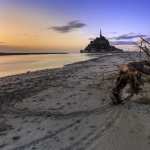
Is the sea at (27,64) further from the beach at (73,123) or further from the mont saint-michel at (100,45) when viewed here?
the mont saint-michel at (100,45)

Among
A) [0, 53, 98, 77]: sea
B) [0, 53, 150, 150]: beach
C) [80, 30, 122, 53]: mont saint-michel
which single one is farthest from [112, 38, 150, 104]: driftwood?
[80, 30, 122, 53]: mont saint-michel

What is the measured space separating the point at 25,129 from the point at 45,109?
1.94 metres

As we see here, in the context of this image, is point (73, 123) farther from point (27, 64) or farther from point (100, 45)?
point (100, 45)

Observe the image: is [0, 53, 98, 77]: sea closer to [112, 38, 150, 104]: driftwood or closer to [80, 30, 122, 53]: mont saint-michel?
[112, 38, 150, 104]: driftwood

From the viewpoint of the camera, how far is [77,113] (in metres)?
8.09

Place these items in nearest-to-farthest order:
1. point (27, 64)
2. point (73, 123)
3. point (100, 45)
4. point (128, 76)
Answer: point (73, 123) → point (128, 76) → point (27, 64) → point (100, 45)

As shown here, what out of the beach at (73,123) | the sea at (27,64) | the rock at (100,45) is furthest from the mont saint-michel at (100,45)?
the beach at (73,123)

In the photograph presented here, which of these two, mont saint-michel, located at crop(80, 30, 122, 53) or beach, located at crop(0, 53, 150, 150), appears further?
mont saint-michel, located at crop(80, 30, 122, 53)

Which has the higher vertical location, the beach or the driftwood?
the driftwood

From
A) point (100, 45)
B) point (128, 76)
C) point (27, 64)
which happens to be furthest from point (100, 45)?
point (128, 76)

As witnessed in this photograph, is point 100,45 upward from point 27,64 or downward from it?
upward

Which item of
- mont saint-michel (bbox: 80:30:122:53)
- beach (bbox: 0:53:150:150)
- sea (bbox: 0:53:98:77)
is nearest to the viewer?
beach (bbox: 0:53:150:150)

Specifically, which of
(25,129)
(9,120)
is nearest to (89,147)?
(25,129)

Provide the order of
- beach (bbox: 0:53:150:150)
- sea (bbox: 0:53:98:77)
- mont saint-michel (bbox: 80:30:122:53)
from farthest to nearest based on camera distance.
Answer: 1. mont saint-michel (bbox: 80:30:122:53)
2. sea (bbox: 0:53:98:77)
3. beach (bbox: 0:53:150:150)
